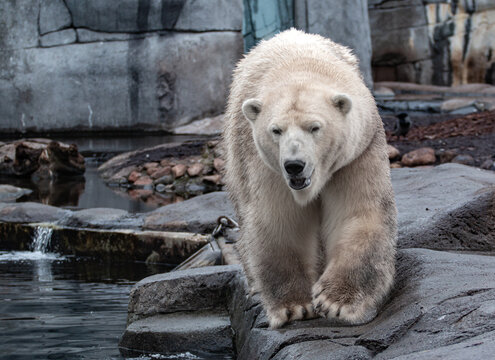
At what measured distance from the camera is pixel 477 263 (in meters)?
3.16

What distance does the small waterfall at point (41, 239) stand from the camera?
271 inches

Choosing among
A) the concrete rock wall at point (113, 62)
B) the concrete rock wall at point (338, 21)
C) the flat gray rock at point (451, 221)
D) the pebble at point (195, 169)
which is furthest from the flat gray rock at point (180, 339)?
the concrete rock wall at point (113, 62)

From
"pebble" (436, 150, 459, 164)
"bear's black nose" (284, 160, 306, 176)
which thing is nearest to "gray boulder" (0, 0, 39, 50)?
"pebble" (436, 150, 459, 164)

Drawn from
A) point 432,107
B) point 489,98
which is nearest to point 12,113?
point 432,107

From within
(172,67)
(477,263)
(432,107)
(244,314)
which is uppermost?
(477,263)

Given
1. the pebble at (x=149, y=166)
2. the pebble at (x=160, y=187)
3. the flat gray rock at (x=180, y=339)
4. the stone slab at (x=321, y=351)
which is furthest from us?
the pebble at (x=149, y=166)

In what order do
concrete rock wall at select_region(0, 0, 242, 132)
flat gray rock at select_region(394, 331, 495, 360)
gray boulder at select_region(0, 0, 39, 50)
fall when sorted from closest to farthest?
1. flat gray rock at select_region(394, 331, 495, 360)
2. concrete rock wall at select_region(0, 0, 242, 132)
3. gray boulder at select_region(0, 0, 39, 50)

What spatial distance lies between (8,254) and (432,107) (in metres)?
9.76

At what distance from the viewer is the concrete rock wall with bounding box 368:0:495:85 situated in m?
16.8

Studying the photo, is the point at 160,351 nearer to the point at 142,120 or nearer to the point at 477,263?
the point at 477,263

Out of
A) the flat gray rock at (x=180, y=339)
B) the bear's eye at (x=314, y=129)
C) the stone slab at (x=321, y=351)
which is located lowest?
the flat gray rock at (x=180, y=339)

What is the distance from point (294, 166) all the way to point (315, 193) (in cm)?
26

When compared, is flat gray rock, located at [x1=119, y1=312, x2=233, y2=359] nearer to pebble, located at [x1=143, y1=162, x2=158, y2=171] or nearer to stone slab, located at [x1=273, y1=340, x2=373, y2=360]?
stone slab, located at [x1=273, y1=340, x2=373, y2=360]

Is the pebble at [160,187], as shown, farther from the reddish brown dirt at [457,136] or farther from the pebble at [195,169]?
the reddish brown dirt at [457,136]
